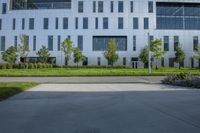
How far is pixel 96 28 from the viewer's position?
232 feet

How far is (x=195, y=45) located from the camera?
238 feet

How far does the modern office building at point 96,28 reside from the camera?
230ft

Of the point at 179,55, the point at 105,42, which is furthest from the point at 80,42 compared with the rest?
the point at 179,55

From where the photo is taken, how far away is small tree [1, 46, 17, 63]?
6566 cm

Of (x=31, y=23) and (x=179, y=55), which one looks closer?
(x=179, y=55)

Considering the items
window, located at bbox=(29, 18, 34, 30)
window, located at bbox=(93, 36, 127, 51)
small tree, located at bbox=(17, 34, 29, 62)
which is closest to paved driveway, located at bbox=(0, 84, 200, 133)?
small tree, located at bbox=(17, 34, 29, 62)

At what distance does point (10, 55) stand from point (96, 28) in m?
20.5

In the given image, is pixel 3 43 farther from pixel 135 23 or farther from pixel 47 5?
pixel 135 23

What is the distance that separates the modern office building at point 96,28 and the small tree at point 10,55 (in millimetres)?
5190

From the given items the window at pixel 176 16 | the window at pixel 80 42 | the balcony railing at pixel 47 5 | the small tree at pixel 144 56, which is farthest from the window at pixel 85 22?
the window at pixel 176 16

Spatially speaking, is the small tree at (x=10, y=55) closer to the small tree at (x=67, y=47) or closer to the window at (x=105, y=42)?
the small tree at (x=67, y=47)

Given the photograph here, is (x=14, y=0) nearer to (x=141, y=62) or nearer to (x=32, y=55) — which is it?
(x=32, y=55)

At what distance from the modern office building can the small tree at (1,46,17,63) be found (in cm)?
519

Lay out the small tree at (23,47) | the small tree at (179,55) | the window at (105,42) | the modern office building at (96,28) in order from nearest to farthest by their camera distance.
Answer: the small tree at (23,47) → the small tree at (179,55) → the modern office building at (96,28) → the window at (105,42)
